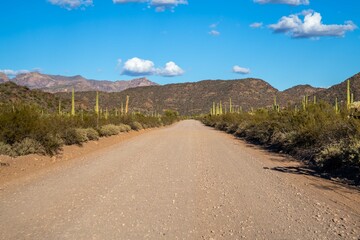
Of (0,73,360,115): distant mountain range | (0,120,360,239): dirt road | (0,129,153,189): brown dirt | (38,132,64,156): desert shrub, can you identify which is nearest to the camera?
(0,120,360,239): dirt road

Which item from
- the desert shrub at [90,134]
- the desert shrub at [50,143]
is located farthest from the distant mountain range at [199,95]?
the desert shrub at [50,143]

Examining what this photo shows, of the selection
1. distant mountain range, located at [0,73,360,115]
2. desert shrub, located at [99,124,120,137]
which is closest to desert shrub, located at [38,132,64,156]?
desert shrub, located at [99,124,120,137]

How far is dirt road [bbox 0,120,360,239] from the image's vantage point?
6.38 meters

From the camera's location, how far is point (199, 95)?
13812 centimetres

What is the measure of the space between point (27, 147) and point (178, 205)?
30.1ft

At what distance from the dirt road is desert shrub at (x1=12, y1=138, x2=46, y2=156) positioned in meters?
2.40

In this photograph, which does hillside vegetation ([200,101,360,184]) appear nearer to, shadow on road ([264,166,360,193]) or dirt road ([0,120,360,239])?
shadow on road ([264,166,360,193])

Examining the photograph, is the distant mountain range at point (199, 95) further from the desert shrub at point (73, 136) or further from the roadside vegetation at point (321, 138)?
the desert shrub at point (73, 136)

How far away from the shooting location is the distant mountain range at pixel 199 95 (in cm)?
11325

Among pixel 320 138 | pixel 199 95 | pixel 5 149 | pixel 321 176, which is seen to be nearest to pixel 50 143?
pixel 5 149

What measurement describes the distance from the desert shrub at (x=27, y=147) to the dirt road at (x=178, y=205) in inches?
94.4

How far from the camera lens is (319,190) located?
9945mm

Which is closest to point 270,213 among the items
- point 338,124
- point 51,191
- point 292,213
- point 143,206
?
point 292,213

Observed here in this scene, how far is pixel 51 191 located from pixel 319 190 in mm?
6772
